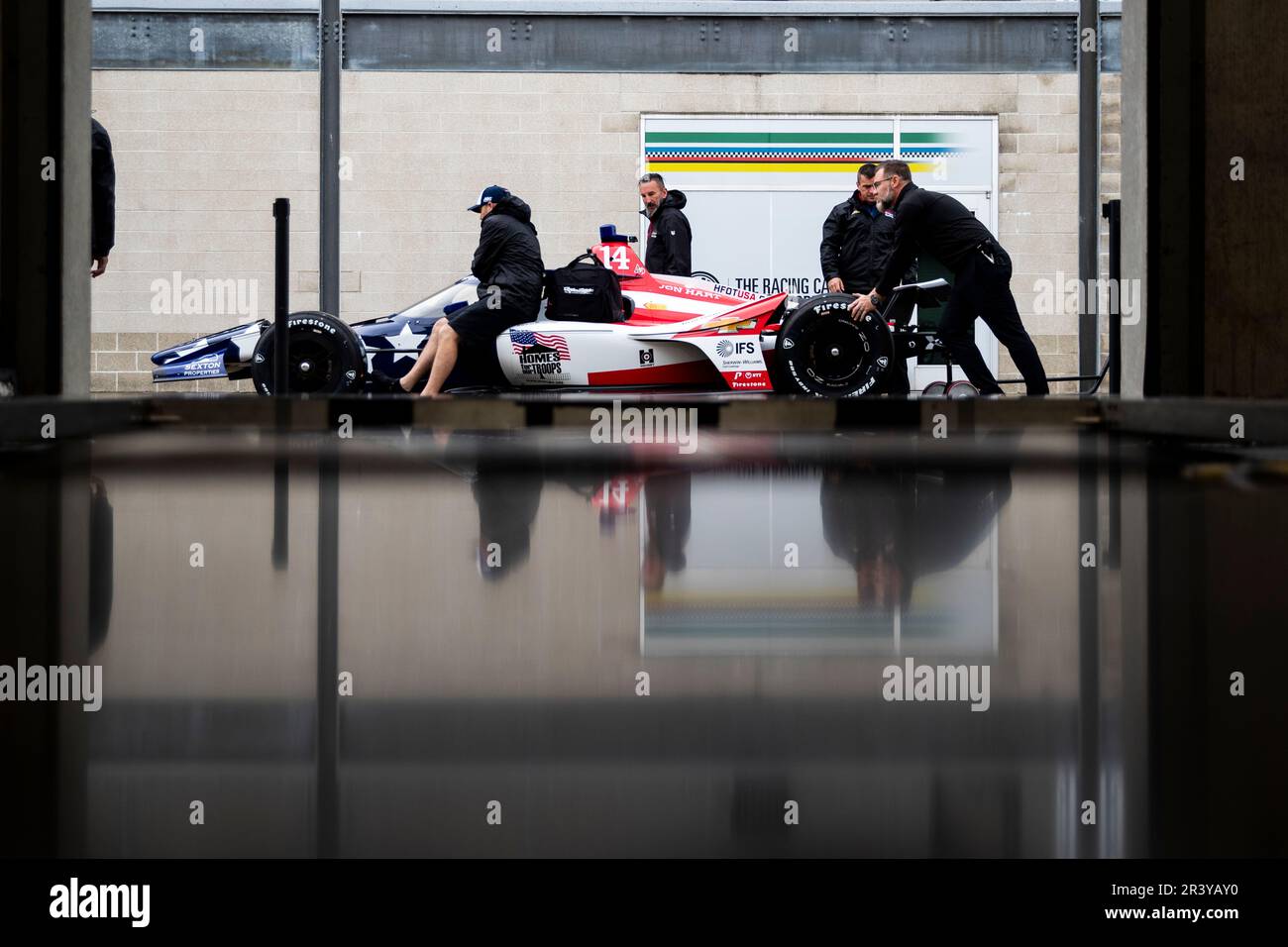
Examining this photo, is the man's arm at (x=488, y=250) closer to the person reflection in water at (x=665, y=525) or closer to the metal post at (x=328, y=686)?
the person reflection in water at (x=665, y=525)

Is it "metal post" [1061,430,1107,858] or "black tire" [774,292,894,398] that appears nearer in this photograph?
"metal post" [1061,430,1107,858]

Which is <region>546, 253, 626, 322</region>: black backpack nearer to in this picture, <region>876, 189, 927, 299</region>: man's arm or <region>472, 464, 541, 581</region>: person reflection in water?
<region>876, 189, 927, 299</region>: man's arm

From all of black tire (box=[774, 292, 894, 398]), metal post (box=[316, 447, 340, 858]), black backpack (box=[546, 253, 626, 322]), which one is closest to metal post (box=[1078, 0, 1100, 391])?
black tire (box=[774, 292, 894, 398])

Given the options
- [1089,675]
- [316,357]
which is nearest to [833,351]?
[316,357]

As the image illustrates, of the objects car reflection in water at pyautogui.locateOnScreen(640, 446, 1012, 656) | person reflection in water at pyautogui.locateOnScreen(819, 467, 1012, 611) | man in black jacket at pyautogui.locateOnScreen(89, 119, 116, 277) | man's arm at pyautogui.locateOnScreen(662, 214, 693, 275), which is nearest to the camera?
car reflection in water at pyautogui.locateOnScreen(640, 446, 1012, 656)

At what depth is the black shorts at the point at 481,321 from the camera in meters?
9.95

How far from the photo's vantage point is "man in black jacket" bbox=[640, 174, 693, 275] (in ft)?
38.1

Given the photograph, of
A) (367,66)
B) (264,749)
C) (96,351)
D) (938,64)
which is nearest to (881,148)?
(938,64)

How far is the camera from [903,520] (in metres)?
4.28

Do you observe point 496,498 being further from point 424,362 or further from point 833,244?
point 833,244

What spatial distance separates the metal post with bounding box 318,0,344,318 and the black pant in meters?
7.72

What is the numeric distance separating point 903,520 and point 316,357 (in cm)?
689

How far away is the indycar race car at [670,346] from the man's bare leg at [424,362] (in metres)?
0.22
